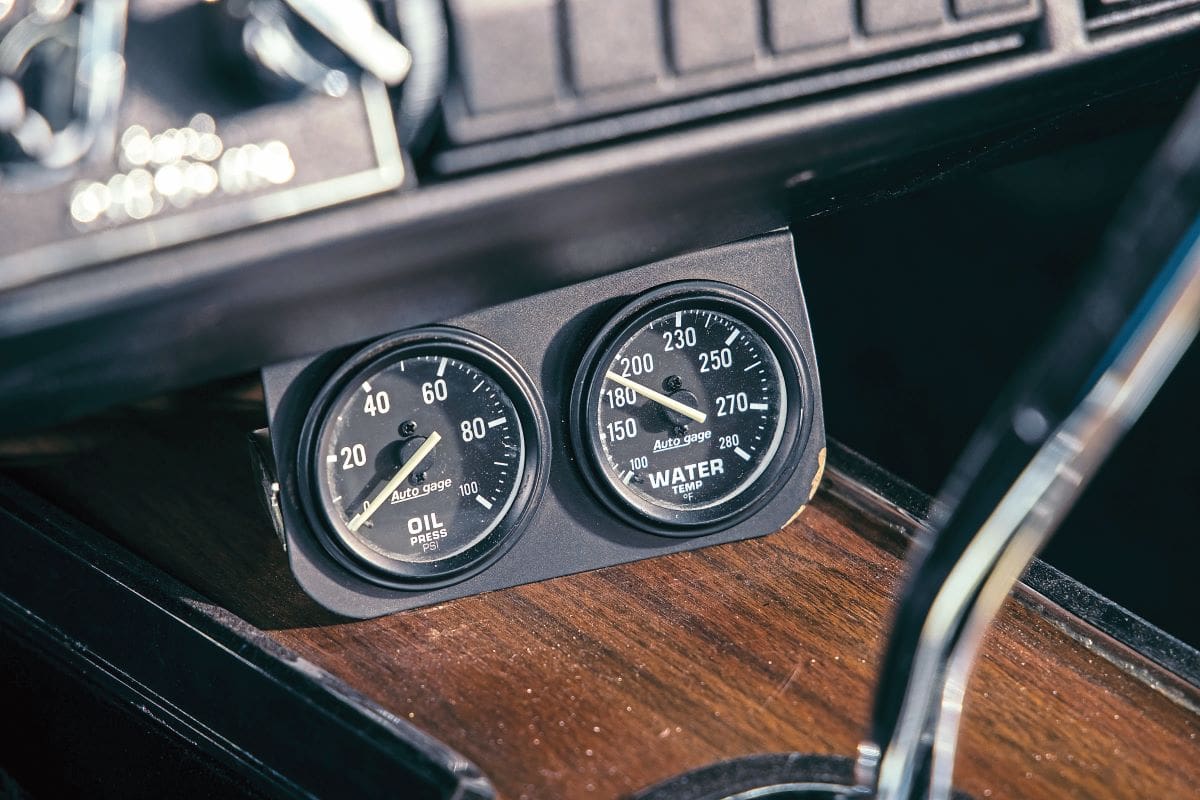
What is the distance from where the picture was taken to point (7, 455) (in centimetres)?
146

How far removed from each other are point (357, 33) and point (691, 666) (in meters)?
0.71

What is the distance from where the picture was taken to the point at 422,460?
1.28 metres

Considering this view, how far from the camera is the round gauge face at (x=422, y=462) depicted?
1253mm

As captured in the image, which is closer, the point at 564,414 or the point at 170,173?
the point at 170,173

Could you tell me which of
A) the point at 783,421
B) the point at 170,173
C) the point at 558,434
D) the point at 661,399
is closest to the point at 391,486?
the point at 558,434

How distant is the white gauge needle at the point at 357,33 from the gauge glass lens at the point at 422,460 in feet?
1.66

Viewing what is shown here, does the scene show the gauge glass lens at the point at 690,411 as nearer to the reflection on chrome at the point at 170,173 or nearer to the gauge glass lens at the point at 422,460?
the gauge glass lens at the point at 422,460

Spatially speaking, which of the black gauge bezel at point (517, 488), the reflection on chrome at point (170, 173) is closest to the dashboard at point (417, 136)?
the reflection on chrome at point (170, 173)

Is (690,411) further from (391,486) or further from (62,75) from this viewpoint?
(62,75)

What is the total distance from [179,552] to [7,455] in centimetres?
28

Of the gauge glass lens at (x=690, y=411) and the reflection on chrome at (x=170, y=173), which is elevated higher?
the reflection on chrome at (x=170, y=173)

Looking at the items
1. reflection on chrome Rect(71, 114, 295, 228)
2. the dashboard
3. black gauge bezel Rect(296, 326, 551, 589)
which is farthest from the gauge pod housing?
reflection on chrome Rect(71, 114, 295, 228)

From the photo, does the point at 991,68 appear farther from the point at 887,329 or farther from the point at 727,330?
the point at 887,329

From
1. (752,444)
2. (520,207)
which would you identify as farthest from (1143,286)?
(752,444)
